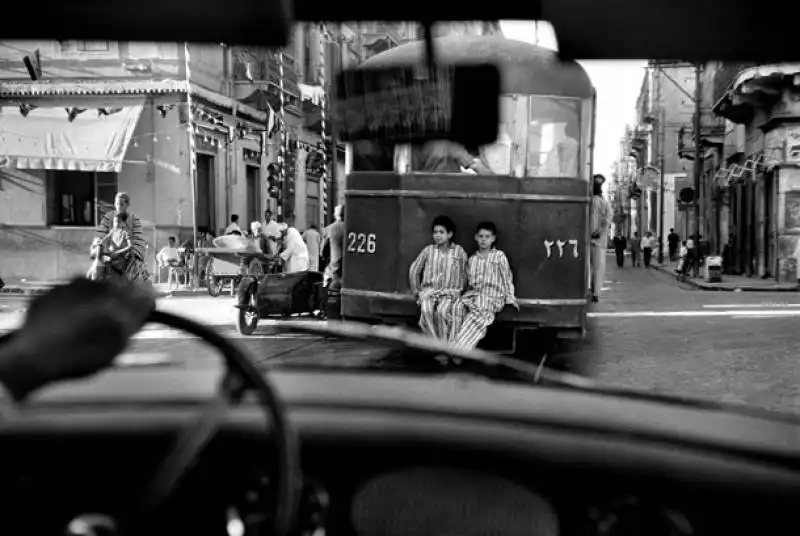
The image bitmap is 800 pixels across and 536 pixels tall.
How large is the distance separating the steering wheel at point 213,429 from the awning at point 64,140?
19589 mm

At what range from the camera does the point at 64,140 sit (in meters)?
20.7

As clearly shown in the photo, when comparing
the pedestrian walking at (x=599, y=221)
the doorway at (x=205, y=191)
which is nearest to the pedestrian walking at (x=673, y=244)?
the doorway at (x=205, y=191)

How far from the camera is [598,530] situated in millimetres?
2008

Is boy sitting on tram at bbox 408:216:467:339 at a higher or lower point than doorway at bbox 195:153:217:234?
lower

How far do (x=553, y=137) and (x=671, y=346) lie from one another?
304 centimetres

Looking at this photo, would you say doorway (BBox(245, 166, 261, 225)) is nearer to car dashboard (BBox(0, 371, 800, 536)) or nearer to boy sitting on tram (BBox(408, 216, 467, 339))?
boy sitting on tram (BBox(408, 216, 467, 339))

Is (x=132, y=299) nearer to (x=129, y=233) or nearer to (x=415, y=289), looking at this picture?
(x=415, y=289)

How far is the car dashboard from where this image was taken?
200 cm

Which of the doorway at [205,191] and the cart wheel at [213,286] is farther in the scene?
the doorway at [205,191]

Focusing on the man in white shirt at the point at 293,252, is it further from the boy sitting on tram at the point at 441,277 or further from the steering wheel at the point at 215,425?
the steering wheel at the point at 215,425

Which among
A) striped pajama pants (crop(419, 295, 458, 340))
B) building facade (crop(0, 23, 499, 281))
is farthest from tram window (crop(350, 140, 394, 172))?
building facade (crop(0, 23, 499, 281))

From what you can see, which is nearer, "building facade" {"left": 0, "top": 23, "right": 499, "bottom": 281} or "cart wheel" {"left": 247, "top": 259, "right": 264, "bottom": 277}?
"cart wheel" {"left": 247, "top": 259, "right": 264, "bottom": 277}

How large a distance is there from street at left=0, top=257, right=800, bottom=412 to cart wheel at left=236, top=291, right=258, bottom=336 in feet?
0.43

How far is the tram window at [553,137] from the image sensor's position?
9.75 meters
